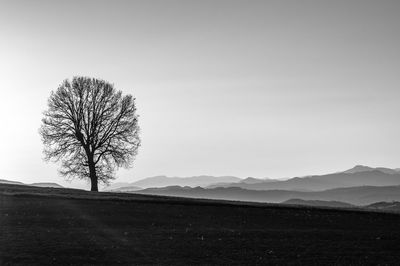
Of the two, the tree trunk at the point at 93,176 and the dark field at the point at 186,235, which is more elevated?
the tree trunk at the point at 93,176

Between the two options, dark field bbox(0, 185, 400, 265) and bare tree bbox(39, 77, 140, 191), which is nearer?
dark field bbox(0, 185, 400, 265)

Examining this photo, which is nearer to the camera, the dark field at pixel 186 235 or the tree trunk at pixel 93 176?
the dark field at pixel 186 235

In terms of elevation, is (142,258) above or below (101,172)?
below

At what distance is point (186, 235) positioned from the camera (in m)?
32.3

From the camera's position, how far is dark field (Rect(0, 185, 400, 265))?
25500 mm

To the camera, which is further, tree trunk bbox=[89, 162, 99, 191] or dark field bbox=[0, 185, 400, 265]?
tree trunk bbox=[89, 162, 99, 191]

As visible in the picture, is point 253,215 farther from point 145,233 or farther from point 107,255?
point 107,255

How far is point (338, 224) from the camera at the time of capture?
40.2 m

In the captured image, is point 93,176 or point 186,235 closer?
point 186,235

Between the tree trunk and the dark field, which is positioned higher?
the tree trunk

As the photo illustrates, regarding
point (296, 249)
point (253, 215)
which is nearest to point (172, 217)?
point (253, 215)

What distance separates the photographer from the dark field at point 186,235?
83.7ft

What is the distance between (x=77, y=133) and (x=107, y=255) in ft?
164

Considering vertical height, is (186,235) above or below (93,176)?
below
